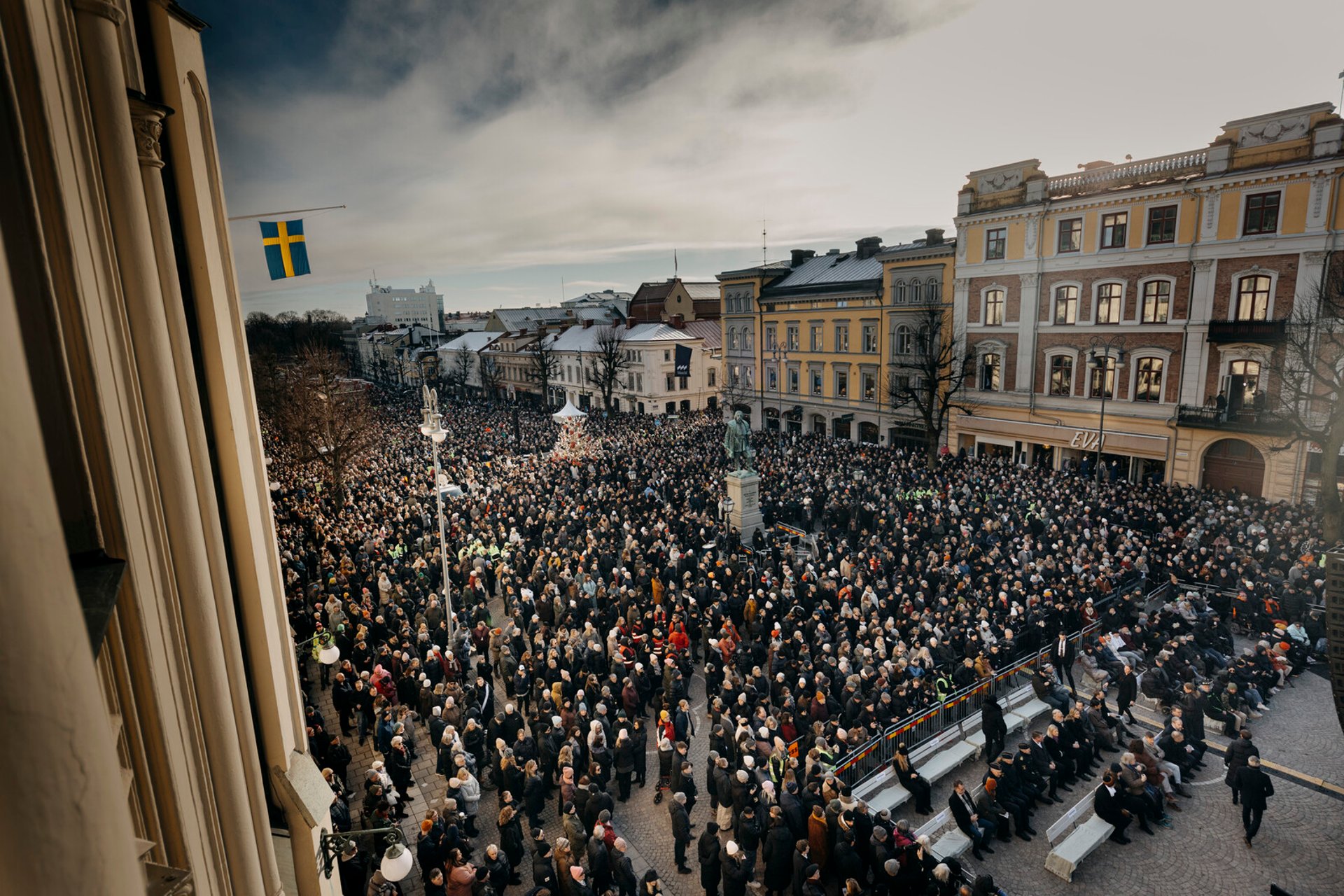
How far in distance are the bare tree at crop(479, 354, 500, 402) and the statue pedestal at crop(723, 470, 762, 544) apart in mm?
56705

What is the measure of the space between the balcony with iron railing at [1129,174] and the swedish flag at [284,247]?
30.2 meters

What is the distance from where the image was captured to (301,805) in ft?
20.4

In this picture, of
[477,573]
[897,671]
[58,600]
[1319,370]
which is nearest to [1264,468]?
[1319,370]

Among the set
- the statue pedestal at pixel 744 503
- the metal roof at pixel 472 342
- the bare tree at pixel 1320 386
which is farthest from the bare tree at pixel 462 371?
the bare tree at pixel 1320 386

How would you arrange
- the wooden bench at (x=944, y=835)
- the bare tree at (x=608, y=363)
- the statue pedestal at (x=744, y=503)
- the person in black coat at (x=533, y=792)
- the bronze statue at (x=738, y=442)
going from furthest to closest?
the bare tree at (x=608, y=363)
the bronze statue at (x=738, y=442)
the statue pedestal at (x=744, y=503)
the person in black coat at (x=533, y=792)
the wooden bench at (x=944, y=835)

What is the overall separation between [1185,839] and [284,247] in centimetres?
1576

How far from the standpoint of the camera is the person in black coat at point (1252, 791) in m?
9.90

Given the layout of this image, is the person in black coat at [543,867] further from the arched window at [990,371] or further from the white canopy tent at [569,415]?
the white canopy tent at [569,415]

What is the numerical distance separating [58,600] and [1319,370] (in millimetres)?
32760

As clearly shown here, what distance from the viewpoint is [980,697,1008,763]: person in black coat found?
12.0m

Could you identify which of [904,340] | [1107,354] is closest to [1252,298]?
[1107,354]

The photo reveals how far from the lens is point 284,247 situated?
431 inches

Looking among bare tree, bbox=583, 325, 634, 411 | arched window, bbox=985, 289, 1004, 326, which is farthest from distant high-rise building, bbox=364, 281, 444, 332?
arched window, bbox=985, 289, 1004, 326

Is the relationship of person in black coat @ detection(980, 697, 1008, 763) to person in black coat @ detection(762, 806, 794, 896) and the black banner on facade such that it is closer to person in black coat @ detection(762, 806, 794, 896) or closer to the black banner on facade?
person in black coat @ detection(762, 806, 794, 896)
